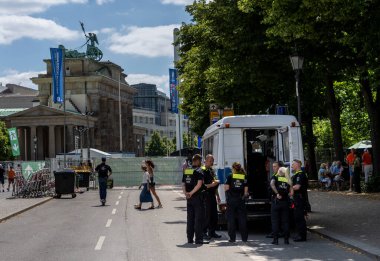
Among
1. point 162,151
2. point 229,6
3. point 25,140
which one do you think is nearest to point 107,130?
point 25,140

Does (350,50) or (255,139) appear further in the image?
(350,50)

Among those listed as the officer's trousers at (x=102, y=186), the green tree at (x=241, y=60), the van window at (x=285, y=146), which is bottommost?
the officer's trousers at (x=102, y=186)

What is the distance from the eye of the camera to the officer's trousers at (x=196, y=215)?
13.7 metres

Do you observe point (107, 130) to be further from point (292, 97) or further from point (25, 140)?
point (292, 97)

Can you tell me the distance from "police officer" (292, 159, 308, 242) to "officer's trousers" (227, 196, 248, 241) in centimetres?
113

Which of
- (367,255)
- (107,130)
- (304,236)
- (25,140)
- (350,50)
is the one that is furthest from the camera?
(107,130)

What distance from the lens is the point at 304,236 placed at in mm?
14234

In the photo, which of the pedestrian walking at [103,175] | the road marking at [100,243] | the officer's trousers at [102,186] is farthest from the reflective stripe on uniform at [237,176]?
the officer's trousers at [102,186]

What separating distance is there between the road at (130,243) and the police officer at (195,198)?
1.20 feet

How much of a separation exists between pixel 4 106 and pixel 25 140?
51630 mm

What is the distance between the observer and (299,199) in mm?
14422

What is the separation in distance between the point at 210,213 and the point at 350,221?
4.30 m

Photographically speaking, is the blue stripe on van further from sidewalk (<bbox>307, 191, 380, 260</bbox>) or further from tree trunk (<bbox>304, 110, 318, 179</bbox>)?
tree trunk (<bbox>304, 110, 318, 179</bbox>)

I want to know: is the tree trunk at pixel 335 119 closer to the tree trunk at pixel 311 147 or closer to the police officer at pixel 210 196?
the tree trunk at pixel 311 147
